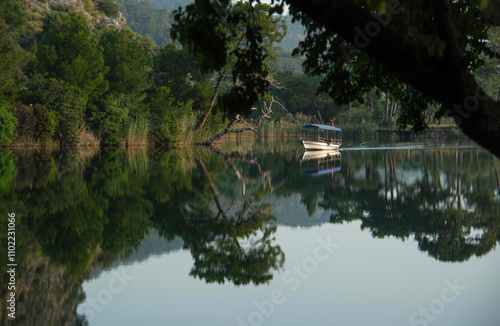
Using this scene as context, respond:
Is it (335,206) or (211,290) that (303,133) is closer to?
(335,206)


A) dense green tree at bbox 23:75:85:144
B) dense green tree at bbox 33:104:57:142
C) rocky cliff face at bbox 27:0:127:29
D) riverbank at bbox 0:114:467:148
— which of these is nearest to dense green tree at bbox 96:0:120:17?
rocky cliff face at bbox 27:0:127:29

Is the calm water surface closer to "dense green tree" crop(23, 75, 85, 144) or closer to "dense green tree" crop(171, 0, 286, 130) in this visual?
"dense green tree" crop(171, 0, 286, 130)

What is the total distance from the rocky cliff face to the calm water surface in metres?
47.6

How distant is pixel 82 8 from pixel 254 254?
60060mm

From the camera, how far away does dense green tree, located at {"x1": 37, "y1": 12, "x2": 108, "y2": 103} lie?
88.8ft

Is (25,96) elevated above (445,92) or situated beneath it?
elevated above

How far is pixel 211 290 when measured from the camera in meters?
4.69

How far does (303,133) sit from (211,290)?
134ft

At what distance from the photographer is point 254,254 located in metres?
5.75

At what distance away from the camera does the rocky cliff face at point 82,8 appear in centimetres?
5271

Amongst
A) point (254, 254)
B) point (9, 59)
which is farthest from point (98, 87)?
point (254, 254)

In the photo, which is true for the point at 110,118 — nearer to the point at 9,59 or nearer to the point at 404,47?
the point at 9,59

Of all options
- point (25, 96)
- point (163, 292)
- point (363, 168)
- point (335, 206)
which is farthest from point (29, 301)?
point (25, 96)

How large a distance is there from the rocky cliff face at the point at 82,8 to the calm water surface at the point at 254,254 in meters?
47.6
